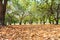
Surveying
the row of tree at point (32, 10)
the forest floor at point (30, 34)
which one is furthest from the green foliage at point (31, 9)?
the forest floor at point (30, 34)

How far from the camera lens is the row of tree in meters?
35.4

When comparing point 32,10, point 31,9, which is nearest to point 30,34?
point 32,10

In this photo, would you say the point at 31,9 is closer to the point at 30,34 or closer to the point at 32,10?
the point at 32,10

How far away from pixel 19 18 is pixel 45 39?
146ft

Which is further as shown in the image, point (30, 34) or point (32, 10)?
point (32, 10)

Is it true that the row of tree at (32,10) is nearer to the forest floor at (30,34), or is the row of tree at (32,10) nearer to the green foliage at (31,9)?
the green foliage at (31,9)

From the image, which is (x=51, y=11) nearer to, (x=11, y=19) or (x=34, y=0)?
(x=34, y=0)

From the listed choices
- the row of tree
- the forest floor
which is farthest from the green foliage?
the forest floor

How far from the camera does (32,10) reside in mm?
45469

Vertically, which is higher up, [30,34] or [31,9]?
[30,34]

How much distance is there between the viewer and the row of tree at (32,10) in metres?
35.4

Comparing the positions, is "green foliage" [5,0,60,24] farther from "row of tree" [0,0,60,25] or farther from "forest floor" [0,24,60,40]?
"forest floor" [0,24,60,40]

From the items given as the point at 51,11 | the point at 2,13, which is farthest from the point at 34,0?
the point at 2,13

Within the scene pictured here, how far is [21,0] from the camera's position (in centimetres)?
4066
